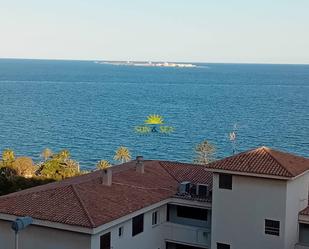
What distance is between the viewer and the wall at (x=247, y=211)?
2408cm

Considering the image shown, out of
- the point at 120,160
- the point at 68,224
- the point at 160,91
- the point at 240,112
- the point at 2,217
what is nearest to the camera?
the point at 68,224

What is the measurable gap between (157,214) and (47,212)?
5.35 m

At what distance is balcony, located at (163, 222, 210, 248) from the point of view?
26544mm

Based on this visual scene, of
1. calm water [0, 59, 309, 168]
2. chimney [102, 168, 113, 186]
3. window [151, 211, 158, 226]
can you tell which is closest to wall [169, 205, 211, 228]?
window [151, 211, 158, 226]

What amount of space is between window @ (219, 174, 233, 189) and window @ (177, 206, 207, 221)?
2.30 m

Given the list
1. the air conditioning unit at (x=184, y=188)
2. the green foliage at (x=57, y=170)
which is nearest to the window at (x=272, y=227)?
the air conditioning unit at (x=184, y=188)

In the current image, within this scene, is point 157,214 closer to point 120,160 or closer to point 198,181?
point 198,181

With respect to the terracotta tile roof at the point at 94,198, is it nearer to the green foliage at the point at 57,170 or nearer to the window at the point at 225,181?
the window at the point at 225,181

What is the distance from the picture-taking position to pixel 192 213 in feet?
89.7

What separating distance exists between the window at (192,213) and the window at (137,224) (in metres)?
2.51

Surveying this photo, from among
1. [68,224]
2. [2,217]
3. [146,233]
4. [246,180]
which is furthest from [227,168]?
[2,217]

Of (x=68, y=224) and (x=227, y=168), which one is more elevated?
(x=227, y=168)

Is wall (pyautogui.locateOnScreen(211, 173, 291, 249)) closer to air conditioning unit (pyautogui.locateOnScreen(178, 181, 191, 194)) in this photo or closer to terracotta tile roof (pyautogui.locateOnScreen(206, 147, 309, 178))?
terracotta tile roof (pyautogui.locateOnScreen(206, 147, 309, 178))

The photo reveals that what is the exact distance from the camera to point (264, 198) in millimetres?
24266
